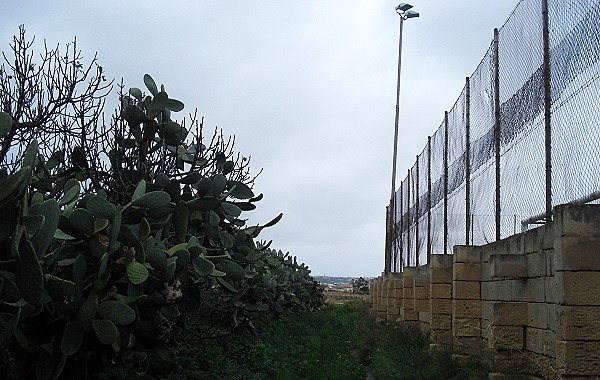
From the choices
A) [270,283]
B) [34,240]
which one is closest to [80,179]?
[34,240]

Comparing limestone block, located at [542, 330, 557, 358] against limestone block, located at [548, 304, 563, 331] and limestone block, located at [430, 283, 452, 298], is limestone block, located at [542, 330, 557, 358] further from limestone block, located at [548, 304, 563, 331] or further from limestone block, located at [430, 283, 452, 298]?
limestone block, located at [430, 283, 452, 298]

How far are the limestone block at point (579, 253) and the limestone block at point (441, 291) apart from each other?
599 centimetres

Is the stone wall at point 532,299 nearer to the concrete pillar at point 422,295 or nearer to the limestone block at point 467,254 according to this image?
the limestone block at point 467,254

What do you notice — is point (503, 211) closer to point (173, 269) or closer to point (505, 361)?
point (505, 361)

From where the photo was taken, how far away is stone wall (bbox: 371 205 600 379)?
6.33 m

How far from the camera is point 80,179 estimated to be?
748cm

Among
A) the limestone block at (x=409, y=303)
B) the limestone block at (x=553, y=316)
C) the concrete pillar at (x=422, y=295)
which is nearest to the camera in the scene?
the limestone block at (x=553, y=316)

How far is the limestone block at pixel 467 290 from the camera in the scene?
34.4 ft

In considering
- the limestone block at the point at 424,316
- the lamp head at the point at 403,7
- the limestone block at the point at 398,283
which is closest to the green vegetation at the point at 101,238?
the limestone block at the point at 424,316

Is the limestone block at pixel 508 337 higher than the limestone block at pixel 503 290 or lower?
lower

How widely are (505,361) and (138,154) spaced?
15.1 feet

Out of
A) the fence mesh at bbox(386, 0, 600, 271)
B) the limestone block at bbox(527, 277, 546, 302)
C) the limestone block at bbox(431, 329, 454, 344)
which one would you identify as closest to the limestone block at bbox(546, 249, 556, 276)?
the limestone block at bbox(527, 277, 546, 302)

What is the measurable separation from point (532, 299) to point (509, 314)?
0.46 meters

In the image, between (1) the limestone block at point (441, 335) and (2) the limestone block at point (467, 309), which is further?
(1) the limestone block at point (441, 335)
